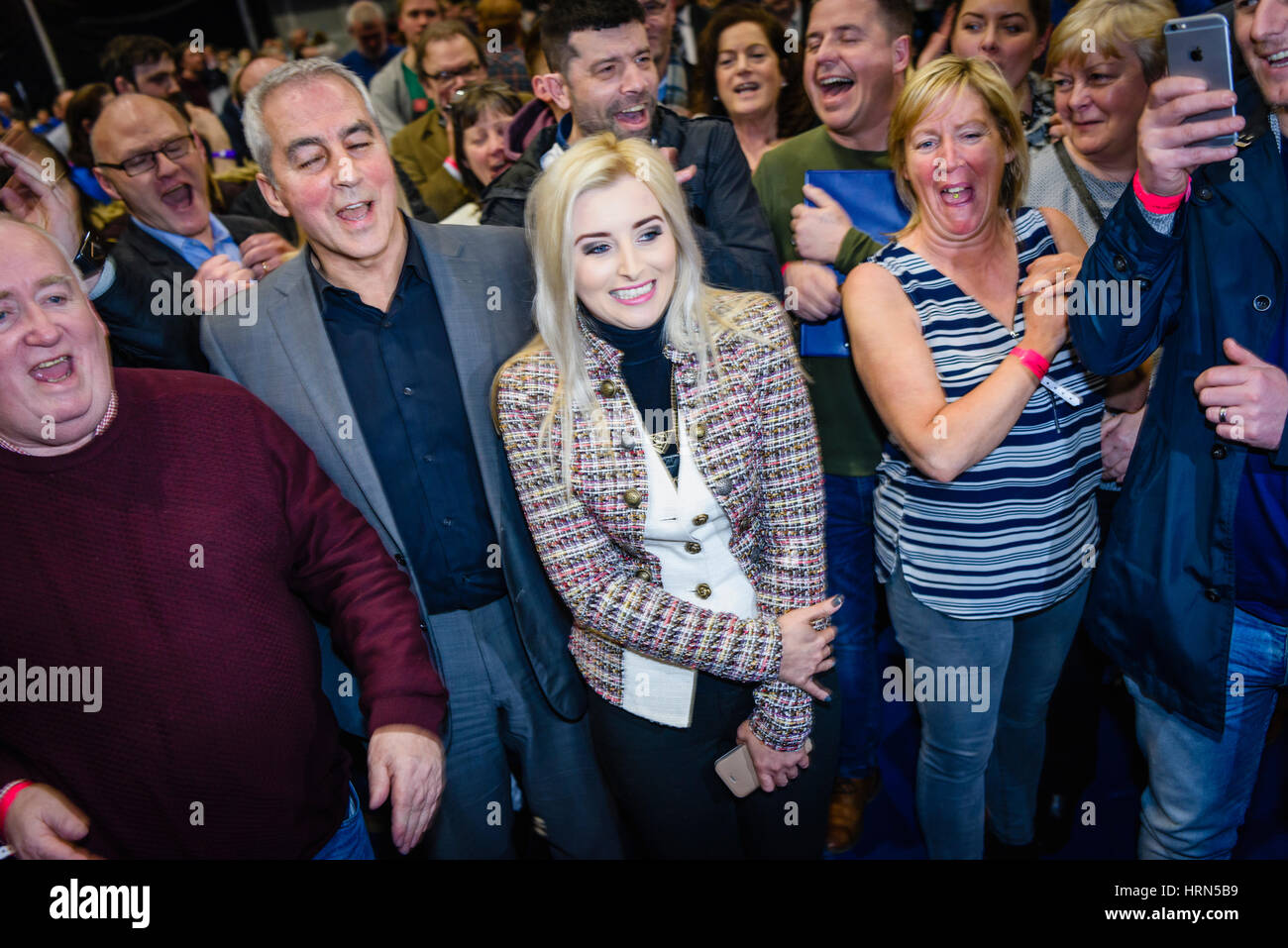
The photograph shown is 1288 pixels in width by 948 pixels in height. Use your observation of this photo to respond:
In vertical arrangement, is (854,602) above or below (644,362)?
below

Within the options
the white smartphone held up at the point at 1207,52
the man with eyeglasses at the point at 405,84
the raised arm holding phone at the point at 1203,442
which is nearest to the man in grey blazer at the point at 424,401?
the raised arm holding phone at the point at 1203,442

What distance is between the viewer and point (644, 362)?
195 centimetres

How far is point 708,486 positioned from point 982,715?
3.04 ft

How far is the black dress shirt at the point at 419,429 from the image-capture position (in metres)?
2.09

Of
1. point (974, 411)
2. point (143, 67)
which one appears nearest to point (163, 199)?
point (974, 411)

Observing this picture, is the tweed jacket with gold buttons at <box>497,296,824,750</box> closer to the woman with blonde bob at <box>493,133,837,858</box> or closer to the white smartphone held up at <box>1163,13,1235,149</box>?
the woman with blonde bob at <box>493,133,837,858</box>

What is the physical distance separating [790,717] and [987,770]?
84cm

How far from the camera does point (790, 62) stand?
146 inches

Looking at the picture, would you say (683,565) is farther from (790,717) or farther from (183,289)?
(183,289)

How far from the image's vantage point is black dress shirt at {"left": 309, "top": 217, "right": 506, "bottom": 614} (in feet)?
6.84

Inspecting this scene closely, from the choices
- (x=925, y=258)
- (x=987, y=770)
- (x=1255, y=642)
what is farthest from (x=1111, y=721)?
(x=925, y=258)

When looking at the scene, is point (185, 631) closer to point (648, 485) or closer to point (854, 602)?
point (648, 485)

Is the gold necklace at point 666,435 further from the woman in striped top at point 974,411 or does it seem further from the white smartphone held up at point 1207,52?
the white smartphone held up at point 1207,52

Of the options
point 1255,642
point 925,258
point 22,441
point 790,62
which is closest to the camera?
point 22,441
